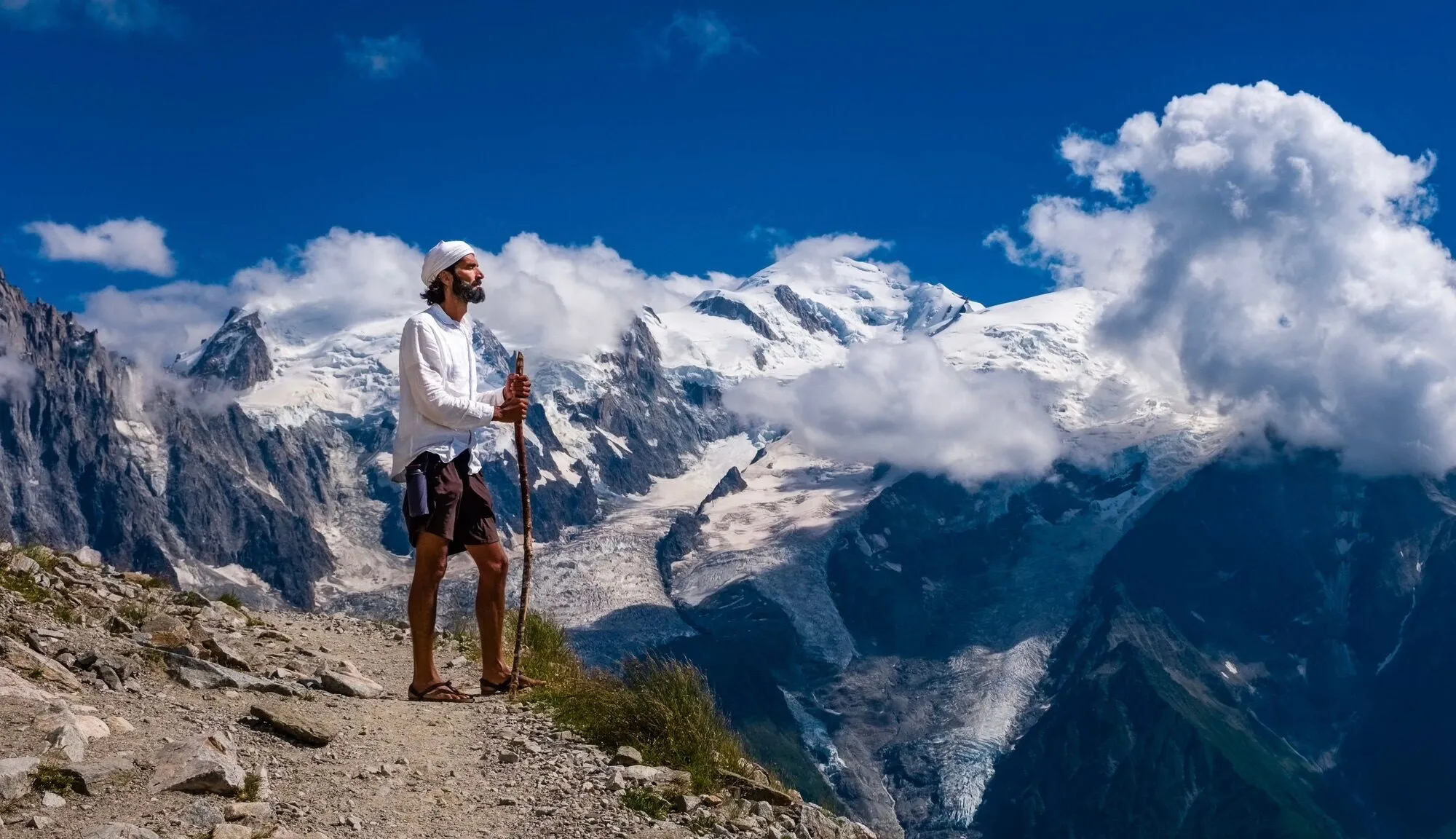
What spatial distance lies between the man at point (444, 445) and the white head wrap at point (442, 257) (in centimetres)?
1

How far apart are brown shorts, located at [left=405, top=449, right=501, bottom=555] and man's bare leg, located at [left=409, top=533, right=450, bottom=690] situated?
0.36 feet

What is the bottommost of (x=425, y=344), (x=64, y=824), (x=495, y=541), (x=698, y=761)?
(x=64, y=824)

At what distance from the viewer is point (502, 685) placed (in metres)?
15.3

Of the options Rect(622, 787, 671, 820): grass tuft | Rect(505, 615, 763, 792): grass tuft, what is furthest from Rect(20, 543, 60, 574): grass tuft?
Rect(622, 787, 671, 820): grass tuft

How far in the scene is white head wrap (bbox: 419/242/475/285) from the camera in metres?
14.2

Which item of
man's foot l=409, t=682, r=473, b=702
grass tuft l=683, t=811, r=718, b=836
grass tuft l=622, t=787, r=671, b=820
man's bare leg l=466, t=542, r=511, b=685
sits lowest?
grass tuft l=683, t=811, r=718, b=836

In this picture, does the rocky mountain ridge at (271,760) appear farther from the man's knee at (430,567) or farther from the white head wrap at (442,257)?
the white head wrap at (442,257)

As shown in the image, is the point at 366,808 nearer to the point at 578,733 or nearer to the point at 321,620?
the point at 578,733

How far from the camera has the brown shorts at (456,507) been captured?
13.4 m

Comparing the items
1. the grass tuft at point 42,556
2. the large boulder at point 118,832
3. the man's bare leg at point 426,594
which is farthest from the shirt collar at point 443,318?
the grass tuft at point 42,556

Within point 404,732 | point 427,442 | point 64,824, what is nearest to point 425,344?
point 427,442

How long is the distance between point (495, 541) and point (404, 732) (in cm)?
Result: 215

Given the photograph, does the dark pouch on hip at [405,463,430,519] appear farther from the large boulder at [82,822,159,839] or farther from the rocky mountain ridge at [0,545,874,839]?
the large boulder at [82,822,159,839]

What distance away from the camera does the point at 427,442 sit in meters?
13.5
